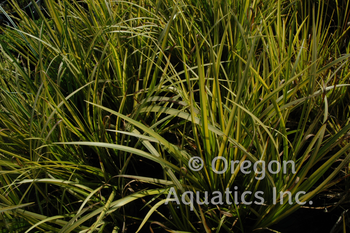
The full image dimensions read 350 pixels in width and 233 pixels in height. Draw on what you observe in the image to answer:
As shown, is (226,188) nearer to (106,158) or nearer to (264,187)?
(264,187)

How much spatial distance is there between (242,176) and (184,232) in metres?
0.29

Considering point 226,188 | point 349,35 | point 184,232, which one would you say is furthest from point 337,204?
point 349,35

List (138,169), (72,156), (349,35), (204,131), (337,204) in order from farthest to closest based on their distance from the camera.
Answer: (349,35) → (138,169) → (72,156) → (337,204) → (204,131)

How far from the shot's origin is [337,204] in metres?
0.94

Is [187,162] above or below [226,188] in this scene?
above

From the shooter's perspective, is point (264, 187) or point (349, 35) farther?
point (349, 35)

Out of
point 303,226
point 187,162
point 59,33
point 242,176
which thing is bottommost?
point 303,226

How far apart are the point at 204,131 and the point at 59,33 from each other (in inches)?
35.4

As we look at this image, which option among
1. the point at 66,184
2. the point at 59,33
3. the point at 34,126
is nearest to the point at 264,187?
the point at 66,184

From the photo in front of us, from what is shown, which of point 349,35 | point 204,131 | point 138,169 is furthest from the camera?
point 349,35

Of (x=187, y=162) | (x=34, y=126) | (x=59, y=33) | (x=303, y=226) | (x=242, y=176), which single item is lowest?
(x=303, y=226)

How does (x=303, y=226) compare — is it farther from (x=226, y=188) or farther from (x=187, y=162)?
(x=187, y=162)

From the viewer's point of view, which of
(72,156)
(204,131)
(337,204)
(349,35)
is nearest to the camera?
(204,131)

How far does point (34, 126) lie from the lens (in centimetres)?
113
